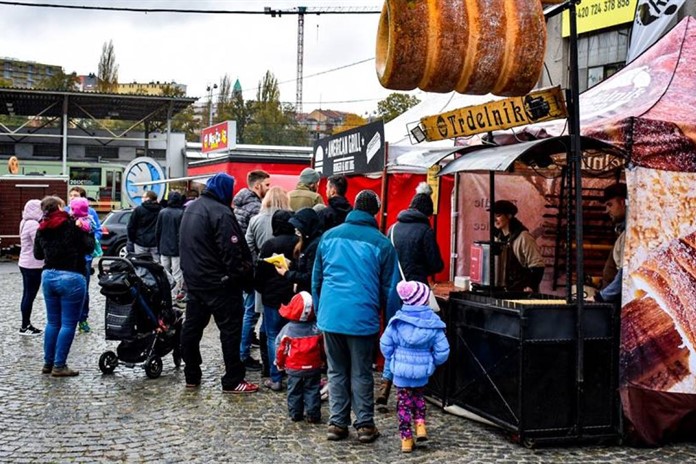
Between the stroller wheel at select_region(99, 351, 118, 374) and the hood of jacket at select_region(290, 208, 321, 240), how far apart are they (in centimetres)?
264

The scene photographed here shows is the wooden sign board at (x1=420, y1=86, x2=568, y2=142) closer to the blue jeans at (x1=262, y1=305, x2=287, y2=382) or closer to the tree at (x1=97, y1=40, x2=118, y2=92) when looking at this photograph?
the blue jeans at (x1=262, y1=305, x2=287, y2=382)

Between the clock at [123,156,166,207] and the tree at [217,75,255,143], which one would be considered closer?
the clock at [123,156,166,207]

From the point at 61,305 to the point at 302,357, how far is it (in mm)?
2930

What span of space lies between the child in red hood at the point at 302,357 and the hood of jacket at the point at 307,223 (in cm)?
74

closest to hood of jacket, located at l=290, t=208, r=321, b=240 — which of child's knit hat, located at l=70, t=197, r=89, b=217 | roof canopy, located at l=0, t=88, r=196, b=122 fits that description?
child's knit hat, located at l=70, t=197, r=89, b=217

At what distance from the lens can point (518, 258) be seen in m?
8.44

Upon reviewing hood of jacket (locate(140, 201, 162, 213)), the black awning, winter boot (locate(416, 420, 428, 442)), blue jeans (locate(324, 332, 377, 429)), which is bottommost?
winter boot (locate(416, 420, 428, 442))

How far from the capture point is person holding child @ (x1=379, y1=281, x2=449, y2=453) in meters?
5.91

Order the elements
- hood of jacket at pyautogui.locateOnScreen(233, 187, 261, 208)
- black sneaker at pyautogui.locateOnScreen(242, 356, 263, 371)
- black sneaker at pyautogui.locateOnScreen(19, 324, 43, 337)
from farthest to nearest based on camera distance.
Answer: black sneaker at pyautogui.locateOnScreen(19, 324, 43, 337)
hood of jacket at pyautogui.locateOnScreen(233, 187, 261, 208)
black sneaker at pyautogui.locateOnScreen(242, 356, 263, 371)

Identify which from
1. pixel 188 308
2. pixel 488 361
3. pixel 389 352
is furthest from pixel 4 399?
pixel 488 361

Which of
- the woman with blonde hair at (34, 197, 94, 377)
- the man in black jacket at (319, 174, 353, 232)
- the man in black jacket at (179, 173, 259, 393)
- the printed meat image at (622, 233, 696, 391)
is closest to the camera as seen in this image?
the printed meat image at (622, 233, 696, 391)

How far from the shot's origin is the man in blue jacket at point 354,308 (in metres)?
6.14

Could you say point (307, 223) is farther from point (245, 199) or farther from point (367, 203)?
point (245, 199)

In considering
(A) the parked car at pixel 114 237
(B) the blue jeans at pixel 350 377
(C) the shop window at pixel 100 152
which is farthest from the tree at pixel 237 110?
(B) the blue jeans at pixel 350 377
